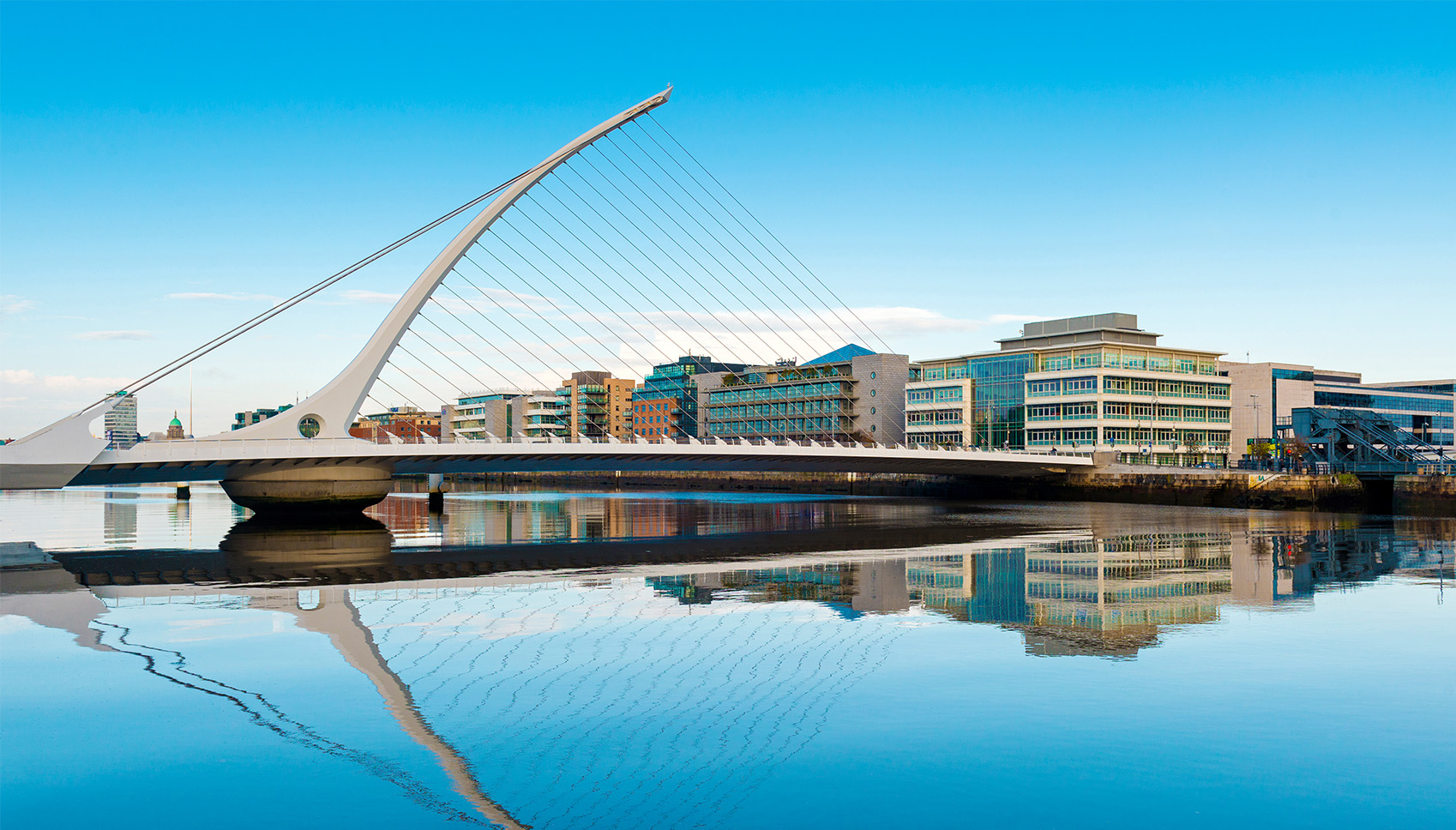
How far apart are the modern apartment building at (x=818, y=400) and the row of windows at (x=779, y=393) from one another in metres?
0.10

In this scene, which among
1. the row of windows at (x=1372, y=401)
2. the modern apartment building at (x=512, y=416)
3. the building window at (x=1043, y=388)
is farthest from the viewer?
the modern apartment building at (x=512, y=416)

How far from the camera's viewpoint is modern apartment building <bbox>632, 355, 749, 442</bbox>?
155250 millimetres

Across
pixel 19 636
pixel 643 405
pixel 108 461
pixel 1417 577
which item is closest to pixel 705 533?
pixel 108 461

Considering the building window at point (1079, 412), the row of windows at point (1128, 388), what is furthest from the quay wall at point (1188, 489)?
the row of windows at point (1128, 388)

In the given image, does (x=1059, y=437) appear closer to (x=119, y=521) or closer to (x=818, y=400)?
(x=818, y=400)

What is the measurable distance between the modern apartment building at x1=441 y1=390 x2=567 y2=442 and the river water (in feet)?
480

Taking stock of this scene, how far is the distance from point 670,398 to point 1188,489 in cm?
10291

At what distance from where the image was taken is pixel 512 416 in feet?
580

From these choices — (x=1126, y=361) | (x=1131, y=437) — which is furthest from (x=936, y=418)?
(x=1131, y=437)

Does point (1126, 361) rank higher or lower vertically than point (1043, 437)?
higher

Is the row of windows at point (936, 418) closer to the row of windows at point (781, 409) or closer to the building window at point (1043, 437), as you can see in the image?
the building window at point (1043, 437)

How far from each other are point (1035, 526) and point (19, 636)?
36685mm

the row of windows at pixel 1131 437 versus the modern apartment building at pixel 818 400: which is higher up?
the modern apartment building at pixel 818 400

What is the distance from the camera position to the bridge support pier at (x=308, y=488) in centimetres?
4472
